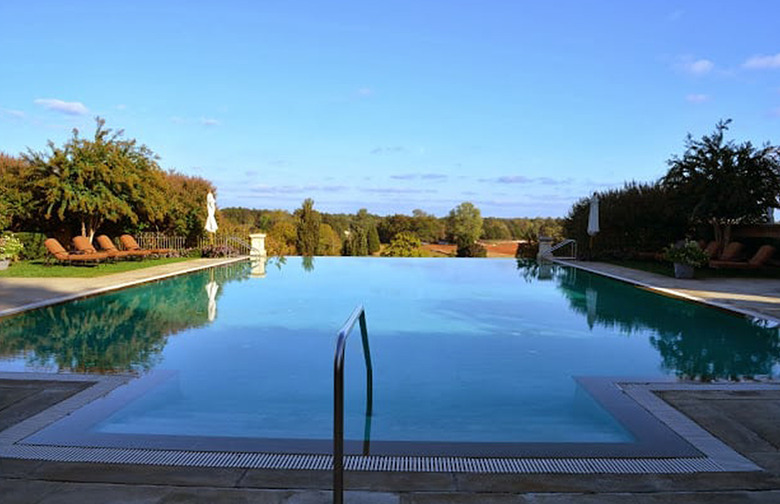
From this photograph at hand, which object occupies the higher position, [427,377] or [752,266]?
[752,266]

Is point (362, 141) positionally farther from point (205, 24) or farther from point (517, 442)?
point (517, 442)

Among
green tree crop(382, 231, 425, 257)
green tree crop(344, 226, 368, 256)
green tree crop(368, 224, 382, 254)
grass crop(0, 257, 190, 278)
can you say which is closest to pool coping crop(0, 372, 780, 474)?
grass crop(0, 257, 190, 278)

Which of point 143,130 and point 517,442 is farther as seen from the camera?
point 143,130

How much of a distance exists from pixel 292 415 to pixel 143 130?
635 inches

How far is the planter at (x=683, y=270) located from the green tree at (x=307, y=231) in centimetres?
1603

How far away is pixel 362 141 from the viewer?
26125 mm

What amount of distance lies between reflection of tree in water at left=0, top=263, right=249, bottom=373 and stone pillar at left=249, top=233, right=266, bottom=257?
9231 millimetres

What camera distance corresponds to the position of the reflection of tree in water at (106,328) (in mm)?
6016

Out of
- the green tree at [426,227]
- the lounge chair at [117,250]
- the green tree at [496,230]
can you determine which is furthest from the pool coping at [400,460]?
the green tree at [496,230]

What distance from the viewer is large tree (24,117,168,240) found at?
15.4 meters

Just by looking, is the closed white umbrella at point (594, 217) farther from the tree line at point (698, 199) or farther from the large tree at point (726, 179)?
the large tree at point (726, 179)

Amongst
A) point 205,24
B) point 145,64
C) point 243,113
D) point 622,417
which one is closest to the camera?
point 622,417

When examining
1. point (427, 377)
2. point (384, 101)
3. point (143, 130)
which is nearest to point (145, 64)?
point (143, 130)

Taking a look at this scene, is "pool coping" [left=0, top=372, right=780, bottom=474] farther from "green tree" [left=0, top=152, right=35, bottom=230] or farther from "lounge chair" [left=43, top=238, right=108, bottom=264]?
"green tree" [left=0, top=152, right=35, bottom=230]
